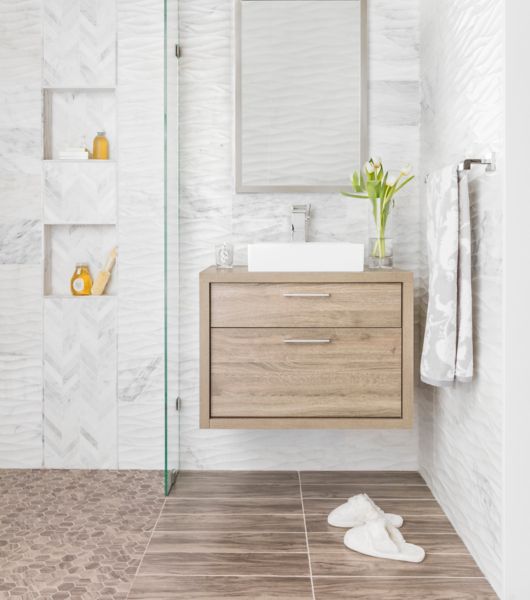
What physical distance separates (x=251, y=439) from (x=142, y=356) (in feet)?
2.03

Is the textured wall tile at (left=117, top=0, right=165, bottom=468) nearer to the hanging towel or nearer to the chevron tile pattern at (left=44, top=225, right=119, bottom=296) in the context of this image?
the chevron tile pattern at (left=44, top=225, right=119, bottom=296)

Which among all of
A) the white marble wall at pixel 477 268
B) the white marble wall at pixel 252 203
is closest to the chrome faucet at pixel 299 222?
the white marble wall at pixel 252 203

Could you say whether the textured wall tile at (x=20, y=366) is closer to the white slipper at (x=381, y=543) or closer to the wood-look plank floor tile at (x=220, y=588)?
the wood-look plank floor tile at (x=220, y=588)

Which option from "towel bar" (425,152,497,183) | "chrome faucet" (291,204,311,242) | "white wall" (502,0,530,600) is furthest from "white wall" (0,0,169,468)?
"white wall" (502,0,530,600)

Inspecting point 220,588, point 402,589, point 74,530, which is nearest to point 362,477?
point 402,589

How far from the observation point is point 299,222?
9.10 feet

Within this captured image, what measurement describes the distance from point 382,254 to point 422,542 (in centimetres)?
110

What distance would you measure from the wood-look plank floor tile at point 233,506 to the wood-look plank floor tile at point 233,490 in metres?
0.04

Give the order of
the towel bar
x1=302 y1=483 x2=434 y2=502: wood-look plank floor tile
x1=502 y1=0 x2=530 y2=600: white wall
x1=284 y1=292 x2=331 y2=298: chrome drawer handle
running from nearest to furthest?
x1=502 y1=0 x2=530 y2=600: white wall < the towel bar < x1=284 y1=292 x2=331 y2=298: chrome drawer handle < x1=302 y1=483 x2=434 y2=502: wood-look plank floor tile

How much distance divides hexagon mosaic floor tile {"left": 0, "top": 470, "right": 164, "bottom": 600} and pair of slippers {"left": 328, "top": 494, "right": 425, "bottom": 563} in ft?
2.23

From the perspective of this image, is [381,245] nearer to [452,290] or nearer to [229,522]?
[452,290]

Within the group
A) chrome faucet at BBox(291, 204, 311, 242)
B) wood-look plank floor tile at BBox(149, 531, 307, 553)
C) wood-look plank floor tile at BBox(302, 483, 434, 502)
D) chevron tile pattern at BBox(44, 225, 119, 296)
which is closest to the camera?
wood-look plank floor tile at BBox(149, 531, 307, 553)

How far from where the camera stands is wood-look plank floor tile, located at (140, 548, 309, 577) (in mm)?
1957

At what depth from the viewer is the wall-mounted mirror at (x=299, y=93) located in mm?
2803
